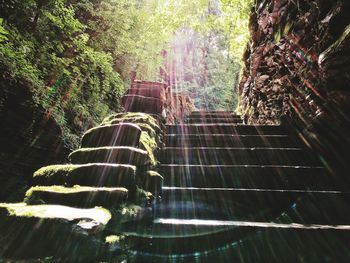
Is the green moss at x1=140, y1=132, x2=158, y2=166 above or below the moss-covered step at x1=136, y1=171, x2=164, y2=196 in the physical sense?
above

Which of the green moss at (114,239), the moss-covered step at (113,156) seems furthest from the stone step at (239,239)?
the moss-covered step at (113,156)

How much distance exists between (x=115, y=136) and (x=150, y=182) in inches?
27.5

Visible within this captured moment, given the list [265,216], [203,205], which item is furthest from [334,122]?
[203,205]

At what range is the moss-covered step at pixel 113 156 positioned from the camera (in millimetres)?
2730

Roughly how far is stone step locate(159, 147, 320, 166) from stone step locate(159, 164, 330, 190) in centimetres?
43

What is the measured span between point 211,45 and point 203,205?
2824cm

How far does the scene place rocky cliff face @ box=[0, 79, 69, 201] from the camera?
15.3ft

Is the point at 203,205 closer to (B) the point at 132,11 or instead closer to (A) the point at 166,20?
(B) the point at 132,11

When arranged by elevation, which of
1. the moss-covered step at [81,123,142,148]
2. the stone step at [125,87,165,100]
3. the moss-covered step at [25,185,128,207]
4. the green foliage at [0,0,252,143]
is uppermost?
the green foliage at [0,0,252,143]

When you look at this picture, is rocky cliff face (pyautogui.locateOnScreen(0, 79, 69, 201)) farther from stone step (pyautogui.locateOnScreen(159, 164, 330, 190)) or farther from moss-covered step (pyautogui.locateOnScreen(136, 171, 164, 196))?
moss-covered step (pyautogui.locateOnScreen(136, 171, 164, 196))

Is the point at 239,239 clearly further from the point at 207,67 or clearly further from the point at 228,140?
the point at 207,67

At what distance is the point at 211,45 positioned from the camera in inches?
1139

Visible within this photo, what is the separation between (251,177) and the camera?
3.45 meters

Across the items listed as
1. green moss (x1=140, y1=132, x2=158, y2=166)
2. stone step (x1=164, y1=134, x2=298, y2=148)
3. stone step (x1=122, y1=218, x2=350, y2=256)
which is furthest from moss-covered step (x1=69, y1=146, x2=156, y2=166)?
stone step (x1=164, y1=134, x2=298, y2=148)
